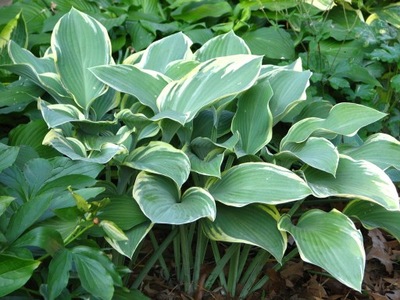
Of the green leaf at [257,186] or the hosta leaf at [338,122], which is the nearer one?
the green leaf at [257,186]

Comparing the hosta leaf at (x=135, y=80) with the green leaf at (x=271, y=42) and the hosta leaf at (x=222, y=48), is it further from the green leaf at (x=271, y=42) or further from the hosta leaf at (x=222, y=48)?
the green leaf at (x=271, y=42)

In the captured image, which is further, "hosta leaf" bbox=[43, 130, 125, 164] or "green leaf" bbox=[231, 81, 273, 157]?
"green leaf" bbox=[231, 81, 273, 157]

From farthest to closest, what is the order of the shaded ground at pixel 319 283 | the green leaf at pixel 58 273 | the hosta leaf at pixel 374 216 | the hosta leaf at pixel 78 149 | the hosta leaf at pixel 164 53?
the hosta leaf at pixel 164 53
the shaded ground at pixel 319 283
the hosta leaf at pixel 374 216
the hosta leaf at pixel 78 149
the green leaf at pixel 58 273

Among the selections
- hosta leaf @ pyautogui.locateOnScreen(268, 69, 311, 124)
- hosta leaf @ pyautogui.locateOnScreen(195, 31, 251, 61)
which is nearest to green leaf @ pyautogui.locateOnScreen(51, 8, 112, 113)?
hosta leaf @ pyautogui.locateOnScreen(195, 31, 251, 61)

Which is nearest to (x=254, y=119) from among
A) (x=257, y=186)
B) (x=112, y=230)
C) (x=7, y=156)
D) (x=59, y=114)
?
(x=257, y=186)

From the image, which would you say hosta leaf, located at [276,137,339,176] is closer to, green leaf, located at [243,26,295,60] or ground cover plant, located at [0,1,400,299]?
ground cover plant, located at [0,1,400,299]

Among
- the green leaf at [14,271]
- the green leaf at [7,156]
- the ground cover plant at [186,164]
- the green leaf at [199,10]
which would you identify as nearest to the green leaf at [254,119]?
the ground cover plant at [186,164]

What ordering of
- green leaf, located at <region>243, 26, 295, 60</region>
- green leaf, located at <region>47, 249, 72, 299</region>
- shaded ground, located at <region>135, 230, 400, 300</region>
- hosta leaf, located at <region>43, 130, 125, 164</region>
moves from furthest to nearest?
green leaf, located at <region>243, 26, 295, 60</region>, shaded ground, located at <region>135, 230, 400, 300</region>, hosta leaf, located at <region>43, 130, 125, 164</region>, green leaf, located at <region>47, 249, 72, 299</region>

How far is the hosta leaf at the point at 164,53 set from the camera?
7.73ft

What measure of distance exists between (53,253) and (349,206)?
1026 millimetres

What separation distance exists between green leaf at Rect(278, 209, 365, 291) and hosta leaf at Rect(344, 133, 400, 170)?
0.32 metres

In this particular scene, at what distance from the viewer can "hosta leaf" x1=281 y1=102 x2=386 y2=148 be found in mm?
2139

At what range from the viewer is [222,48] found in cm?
241

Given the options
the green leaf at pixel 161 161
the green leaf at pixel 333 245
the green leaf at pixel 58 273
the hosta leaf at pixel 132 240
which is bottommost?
the hosta leaf at pixel 132 240
